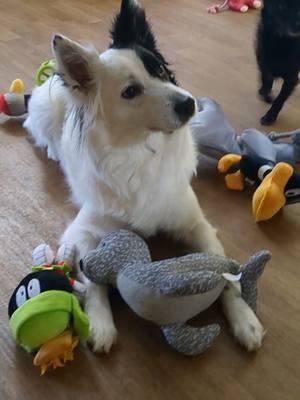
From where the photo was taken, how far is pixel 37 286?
1.41 metres

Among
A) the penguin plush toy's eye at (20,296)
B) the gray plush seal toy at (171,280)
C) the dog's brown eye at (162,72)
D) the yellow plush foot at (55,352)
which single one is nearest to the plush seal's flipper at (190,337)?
the gray plush seal toy at (171,280)

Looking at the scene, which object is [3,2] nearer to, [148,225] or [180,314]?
[148,225]

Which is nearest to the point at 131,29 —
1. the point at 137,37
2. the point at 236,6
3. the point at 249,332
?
the point at 137,37

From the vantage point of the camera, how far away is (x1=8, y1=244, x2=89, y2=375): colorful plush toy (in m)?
1.33

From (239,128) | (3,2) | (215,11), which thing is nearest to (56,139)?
(239,128)

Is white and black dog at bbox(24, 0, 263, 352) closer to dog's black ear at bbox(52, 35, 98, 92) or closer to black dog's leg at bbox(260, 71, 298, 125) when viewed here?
dog's black ear at bbox(52, 35, 98, 92)

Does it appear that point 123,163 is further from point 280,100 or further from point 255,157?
point 280,100

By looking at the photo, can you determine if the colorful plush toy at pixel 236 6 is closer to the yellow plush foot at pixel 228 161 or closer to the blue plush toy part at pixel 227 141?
the blue plush toy part at pixel 227 141

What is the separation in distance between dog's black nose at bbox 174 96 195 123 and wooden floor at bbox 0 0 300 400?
1.76 ft

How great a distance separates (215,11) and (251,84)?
1.47 m

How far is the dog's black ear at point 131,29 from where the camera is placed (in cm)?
154

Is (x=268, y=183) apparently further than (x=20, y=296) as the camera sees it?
Yes

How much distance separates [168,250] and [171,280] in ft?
1.60

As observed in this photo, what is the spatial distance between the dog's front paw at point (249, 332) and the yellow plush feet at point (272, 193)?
1.73 ft
